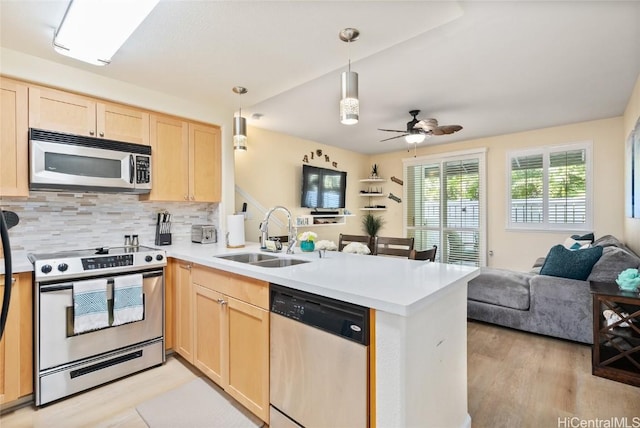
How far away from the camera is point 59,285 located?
6.55 feet

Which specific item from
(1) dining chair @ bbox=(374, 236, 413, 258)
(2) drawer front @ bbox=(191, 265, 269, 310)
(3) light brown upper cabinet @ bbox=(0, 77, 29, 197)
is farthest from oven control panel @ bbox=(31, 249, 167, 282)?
(1) dining chair @ bbox=(374, 236, 413, 258)

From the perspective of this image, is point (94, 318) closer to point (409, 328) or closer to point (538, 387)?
point (409, 328)

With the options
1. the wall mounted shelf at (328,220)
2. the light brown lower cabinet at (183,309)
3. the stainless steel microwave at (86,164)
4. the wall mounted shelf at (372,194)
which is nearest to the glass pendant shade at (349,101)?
the light brown lower cabinet at (183,309)

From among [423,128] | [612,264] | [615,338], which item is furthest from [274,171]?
[615,338]

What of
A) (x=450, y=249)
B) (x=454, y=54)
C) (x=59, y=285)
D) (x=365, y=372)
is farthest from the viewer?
(x=450, y=249)

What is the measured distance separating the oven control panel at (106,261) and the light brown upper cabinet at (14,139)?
0.69 meters

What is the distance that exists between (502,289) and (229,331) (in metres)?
2.67

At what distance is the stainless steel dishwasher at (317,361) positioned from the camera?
1259 mm

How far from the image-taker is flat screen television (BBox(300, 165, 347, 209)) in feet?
16.2

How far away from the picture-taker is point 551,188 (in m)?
4.53

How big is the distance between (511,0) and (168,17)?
2.02 meters

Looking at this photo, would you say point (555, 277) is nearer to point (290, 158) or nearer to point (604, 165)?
point (604, 165)

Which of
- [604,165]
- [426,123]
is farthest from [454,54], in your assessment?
[604,165]

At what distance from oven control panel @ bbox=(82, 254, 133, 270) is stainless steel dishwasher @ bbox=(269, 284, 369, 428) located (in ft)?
4.40
